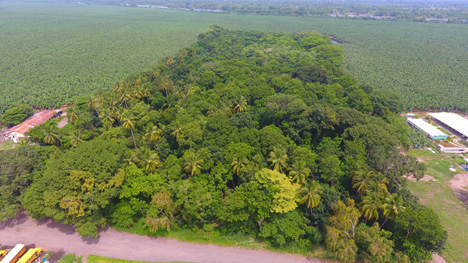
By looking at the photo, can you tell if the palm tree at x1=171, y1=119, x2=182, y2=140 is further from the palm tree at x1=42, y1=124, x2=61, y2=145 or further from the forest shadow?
the forest shadow

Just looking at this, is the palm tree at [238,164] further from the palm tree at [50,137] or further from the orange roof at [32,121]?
the orange roof at [32,121]

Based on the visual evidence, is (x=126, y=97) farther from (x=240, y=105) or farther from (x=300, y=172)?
(x=300, y=172)

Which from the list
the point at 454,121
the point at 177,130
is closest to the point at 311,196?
the point at 177,130

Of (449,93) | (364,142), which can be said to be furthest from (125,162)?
(449,93)

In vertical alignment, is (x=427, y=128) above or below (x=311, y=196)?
below

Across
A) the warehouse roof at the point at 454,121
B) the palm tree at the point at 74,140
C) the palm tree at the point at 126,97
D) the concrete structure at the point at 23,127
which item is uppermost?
the palm tree at the point at 126,97

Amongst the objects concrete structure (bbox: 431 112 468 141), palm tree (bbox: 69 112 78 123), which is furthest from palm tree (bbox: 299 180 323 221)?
concrete structure (bbox: 431 112 468 141)

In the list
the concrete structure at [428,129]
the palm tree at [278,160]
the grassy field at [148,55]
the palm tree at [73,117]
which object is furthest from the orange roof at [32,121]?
the concrete structure at [428,129]

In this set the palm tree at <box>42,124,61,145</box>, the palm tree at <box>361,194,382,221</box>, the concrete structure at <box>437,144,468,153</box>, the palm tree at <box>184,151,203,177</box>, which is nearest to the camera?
the palm tree at <box>361,194,382,221</box>
